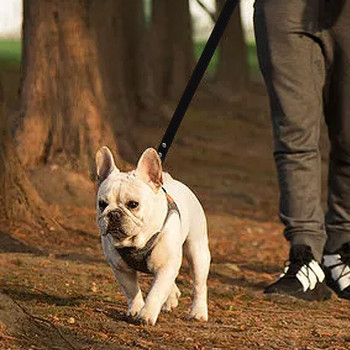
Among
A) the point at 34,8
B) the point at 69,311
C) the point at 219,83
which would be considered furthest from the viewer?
the point at 219,83

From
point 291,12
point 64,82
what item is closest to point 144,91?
point 64,82

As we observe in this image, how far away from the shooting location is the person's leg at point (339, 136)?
7711mm

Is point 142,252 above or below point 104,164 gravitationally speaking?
below

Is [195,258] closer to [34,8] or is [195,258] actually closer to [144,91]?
[34,8]

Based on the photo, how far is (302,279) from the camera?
303 inches

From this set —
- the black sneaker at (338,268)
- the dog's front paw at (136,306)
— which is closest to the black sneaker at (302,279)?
the black sneaker at (338,268)

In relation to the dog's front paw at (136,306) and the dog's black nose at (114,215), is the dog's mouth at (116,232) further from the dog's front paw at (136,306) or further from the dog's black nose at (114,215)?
the dog's front paw at (136,306)

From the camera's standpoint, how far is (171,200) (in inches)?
237

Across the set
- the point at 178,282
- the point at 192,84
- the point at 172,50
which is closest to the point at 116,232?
the point at 192,84

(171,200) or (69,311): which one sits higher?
(171,200)

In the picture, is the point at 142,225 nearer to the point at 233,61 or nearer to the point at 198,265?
the point at 198,265

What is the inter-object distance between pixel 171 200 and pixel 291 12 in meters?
1.98

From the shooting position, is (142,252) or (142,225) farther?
(142,252)

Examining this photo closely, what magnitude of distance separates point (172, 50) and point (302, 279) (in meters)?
17.7
